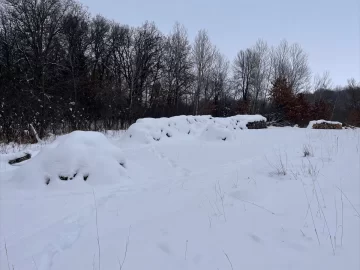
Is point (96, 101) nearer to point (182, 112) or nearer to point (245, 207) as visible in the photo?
point (182, 112)

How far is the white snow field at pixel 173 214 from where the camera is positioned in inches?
69.6

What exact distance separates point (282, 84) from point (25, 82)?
890 inches

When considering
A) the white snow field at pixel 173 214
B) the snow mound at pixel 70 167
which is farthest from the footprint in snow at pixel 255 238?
the snow mound at pixel 70 167

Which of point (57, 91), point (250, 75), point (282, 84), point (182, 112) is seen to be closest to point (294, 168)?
point (57, 91)

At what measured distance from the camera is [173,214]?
2.59 m

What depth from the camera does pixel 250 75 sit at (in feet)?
110

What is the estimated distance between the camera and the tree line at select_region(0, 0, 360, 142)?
1120 cm

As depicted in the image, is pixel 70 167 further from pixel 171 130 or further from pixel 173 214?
pixel 171 130

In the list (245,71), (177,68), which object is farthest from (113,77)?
(245,71)

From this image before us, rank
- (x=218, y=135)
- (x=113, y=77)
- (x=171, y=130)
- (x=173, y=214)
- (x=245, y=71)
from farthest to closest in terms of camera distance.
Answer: (x=245, y=71) < (x=113, y=77) < (x=171, y=130) < (x=218, y=135) < (x=173, y=214)

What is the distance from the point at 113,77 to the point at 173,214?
23749 mm

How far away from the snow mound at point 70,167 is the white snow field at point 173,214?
17 mm

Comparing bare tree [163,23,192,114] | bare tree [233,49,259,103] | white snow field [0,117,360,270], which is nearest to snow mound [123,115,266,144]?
white snow field [0,117,360,270]

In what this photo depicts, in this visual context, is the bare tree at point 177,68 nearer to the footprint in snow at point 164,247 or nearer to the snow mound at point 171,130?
the snow mound at point 171,130
